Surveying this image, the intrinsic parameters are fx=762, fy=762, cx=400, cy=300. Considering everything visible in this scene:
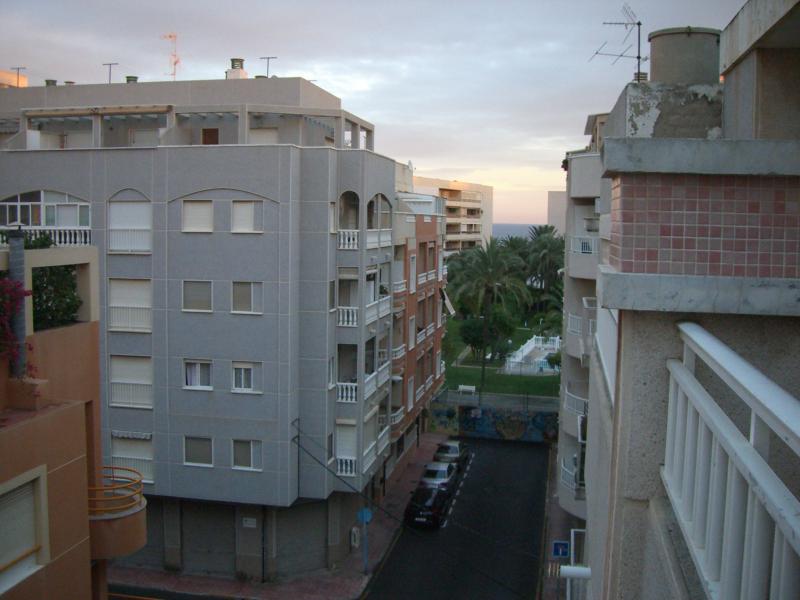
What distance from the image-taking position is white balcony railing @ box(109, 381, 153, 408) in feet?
70.3

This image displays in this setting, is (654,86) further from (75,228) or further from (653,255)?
(75,228)

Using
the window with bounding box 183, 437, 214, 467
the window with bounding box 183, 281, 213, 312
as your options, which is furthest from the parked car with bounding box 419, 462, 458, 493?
the window with bounding box 183, 281, 213, 312

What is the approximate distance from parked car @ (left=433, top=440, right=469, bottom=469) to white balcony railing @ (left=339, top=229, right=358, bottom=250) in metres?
14.2

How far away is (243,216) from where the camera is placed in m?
20.4

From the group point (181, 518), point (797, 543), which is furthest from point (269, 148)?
point (797, 543)

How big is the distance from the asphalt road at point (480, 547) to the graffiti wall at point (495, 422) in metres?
3.55

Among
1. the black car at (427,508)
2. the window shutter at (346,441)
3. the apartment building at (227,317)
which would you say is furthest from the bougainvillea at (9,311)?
the black car at (427,508)

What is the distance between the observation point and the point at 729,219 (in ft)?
12.8

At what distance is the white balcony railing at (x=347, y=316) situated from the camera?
21.9m

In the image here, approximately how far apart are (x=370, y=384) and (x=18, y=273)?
48.5 ft

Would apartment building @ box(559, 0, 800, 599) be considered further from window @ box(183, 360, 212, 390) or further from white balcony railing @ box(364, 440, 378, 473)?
white balcony railing @ box(364, 440, 378, 473)

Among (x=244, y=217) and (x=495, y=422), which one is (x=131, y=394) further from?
(x=495, y=422)

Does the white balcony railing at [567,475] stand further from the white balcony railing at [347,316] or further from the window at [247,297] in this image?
the window at [247,297]

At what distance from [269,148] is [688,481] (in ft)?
58.4
